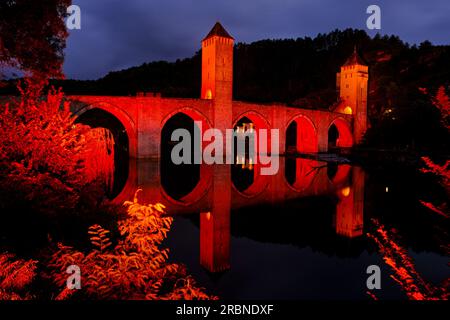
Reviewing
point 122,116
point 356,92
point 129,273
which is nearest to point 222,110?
point 122,116

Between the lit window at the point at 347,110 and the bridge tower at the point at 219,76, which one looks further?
the lit window at the point at 347,110

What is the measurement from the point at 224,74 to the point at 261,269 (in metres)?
24.6

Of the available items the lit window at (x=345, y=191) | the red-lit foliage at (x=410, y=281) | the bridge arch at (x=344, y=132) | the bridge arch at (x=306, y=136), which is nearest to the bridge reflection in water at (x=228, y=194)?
the lit window at (x=345, y=191)

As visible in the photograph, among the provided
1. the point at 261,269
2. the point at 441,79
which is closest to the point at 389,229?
the point at 261,269

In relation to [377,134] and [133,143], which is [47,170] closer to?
[133,143]

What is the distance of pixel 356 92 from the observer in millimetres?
41625

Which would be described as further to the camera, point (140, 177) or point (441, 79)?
point (441, 79)

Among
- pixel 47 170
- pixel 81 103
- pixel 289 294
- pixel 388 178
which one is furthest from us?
pixel 81 103

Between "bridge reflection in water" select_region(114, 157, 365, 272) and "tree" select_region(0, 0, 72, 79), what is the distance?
517 centimetres

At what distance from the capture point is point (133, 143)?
86.4 ft

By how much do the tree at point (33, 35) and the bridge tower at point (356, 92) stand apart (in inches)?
1504

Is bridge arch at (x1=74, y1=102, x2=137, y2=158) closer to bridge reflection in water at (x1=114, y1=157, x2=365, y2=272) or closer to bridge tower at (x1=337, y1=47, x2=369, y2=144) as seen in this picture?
bridge reflection in water at (x1=114, y1=157, x2=365, y2=272)

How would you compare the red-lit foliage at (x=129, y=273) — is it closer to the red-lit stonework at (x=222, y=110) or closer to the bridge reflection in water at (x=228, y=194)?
the bridge reflection in water at (x=228, y=194)

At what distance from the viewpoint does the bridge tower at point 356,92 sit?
4100 centimetres
